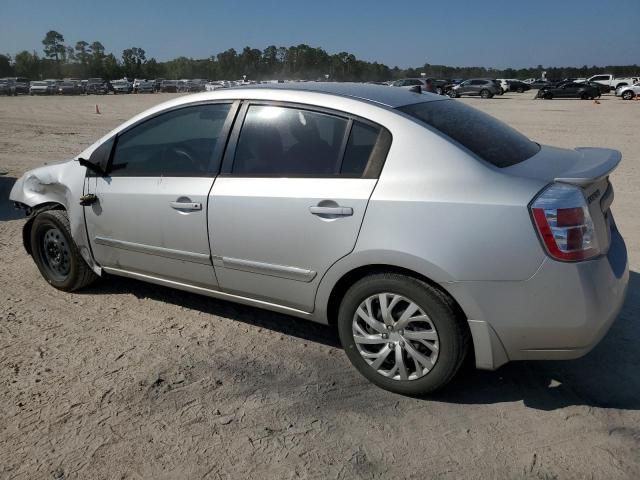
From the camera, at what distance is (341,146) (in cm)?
317

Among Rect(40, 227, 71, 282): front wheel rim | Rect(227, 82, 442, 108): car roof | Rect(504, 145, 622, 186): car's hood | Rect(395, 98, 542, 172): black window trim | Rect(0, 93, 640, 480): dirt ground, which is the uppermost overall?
Rect(227, 82, 442, 108): car roof

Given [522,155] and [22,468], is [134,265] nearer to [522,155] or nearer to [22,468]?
[22,468]

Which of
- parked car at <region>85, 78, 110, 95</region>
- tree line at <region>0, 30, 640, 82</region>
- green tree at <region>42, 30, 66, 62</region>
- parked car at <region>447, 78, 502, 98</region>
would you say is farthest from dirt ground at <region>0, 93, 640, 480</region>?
green tree at <region>42, 30, 66, 62</region>

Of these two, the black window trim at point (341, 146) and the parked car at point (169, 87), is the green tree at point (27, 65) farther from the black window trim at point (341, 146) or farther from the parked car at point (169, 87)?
the black window trim at point (341, 146)

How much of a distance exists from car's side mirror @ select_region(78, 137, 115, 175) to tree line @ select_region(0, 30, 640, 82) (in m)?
101

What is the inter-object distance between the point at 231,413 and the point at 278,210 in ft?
3.82

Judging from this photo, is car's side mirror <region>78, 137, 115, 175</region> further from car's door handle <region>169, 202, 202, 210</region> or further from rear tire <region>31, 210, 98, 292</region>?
car's door handle <region>169, 202, 202, 210</region>

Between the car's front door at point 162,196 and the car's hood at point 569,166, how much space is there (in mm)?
1887

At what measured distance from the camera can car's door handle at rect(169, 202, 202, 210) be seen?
3.55 metres

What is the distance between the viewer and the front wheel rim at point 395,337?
9.68ft

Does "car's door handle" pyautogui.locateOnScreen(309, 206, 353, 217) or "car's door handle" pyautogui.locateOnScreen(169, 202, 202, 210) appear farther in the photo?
"car's door handle" pyautogui.locateOnScreen(169, 202, 202, 210)

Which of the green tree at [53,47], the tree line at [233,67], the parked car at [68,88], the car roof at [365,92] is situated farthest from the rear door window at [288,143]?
the green tree at [53,47]

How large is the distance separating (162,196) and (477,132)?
2074 mm

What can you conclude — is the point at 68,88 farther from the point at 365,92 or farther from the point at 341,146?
the point at 341,146
